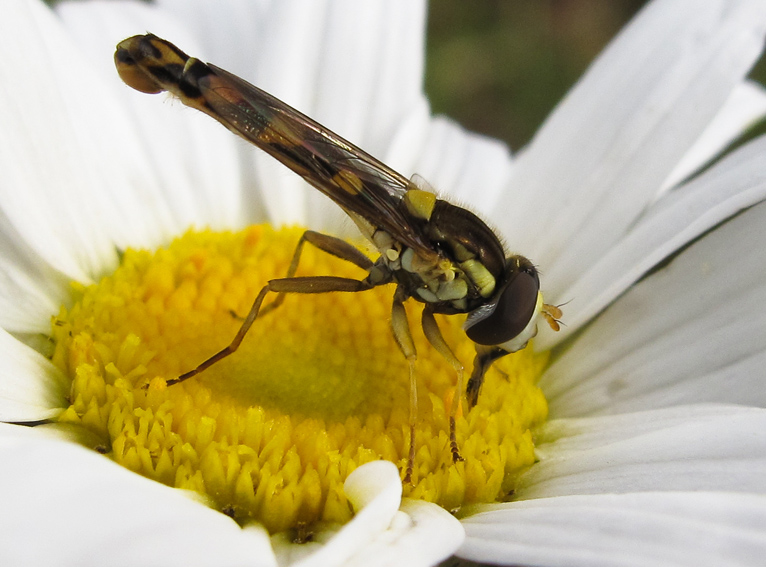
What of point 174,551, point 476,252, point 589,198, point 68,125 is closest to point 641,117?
point 589,198

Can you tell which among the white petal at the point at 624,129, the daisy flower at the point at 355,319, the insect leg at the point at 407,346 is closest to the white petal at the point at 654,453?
the daisy flower at the point at 355,319

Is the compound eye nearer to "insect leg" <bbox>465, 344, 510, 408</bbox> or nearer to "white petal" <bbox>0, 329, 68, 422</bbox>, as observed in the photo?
"insect leg" <bbox>465, 344, 510, 408</bbox>

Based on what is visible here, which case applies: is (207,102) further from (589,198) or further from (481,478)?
(589,198)

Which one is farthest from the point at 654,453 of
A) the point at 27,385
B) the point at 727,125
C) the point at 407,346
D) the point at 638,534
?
the point at 727,125

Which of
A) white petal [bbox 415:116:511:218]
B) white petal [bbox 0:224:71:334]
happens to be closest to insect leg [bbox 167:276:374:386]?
white petal [bbox 0:224:71:334]

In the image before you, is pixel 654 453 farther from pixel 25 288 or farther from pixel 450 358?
pixel 25 288
